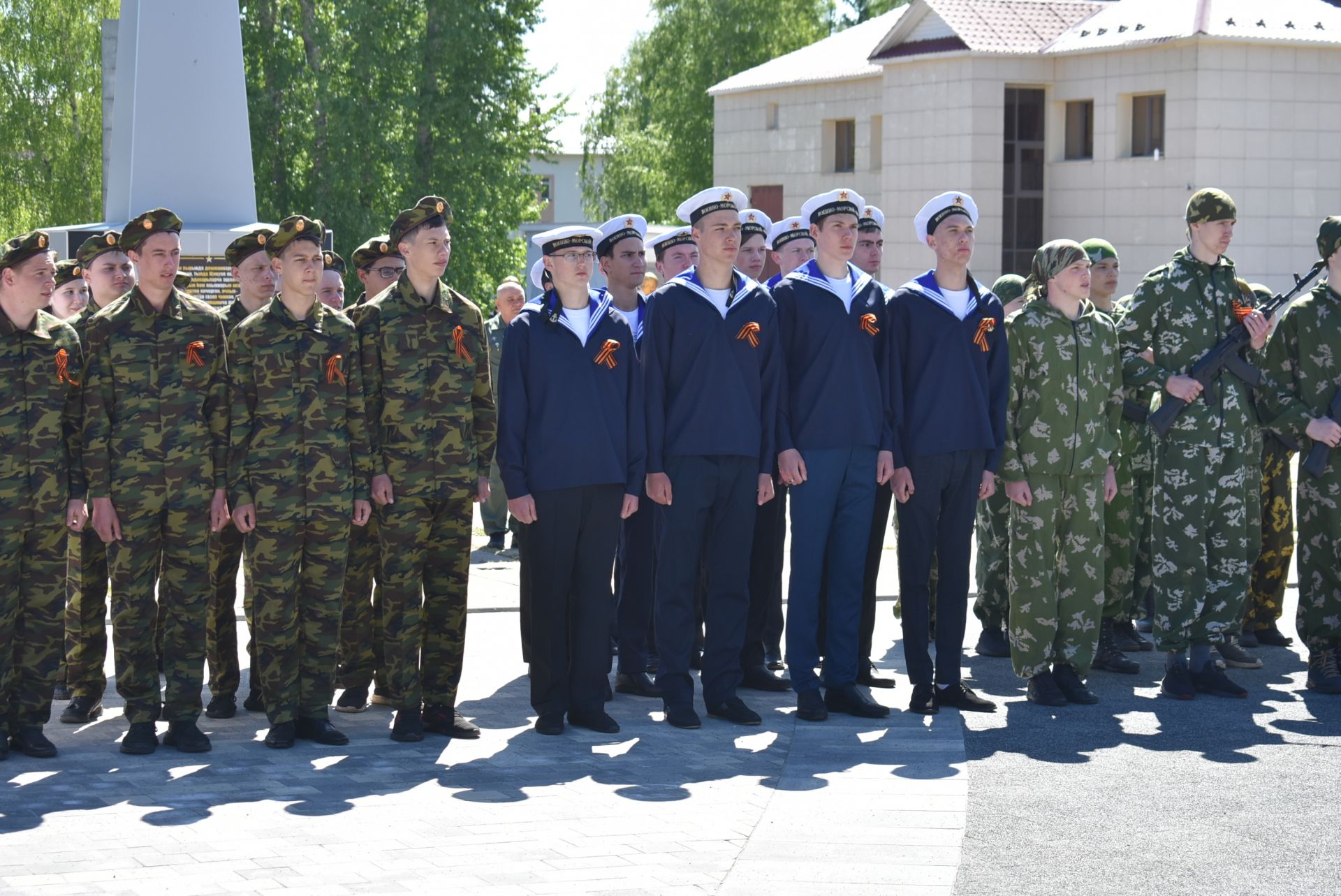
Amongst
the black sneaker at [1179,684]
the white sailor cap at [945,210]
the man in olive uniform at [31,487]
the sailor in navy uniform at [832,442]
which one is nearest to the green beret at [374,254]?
the man in olive uniform at [31,487]

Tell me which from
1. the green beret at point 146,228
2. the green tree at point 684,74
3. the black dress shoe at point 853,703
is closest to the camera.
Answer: the green beret at point 146,228

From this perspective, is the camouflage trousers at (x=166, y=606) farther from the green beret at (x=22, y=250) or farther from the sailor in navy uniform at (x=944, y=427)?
the sailor in navy uniform at (x=944, y=427)

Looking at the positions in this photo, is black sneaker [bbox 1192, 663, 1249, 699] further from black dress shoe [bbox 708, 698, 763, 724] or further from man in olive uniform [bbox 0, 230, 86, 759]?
man in olive uniform [bbox 0, 230, 86, 759]

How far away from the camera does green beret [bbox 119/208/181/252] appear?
7414 millimetres

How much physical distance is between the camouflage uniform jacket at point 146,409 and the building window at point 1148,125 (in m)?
34.1

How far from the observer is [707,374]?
8.01 m

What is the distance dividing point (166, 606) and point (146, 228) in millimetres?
1634

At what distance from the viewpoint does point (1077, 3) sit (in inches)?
1667

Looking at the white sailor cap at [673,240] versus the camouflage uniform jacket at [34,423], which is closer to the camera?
the camouflage uniform jacket at [34,423]

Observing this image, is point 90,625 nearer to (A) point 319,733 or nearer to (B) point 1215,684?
(A) point 319,733

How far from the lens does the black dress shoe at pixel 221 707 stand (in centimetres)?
803

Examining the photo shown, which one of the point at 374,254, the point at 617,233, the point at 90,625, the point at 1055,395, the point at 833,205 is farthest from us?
the point at 374,254

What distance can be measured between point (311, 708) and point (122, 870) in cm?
194

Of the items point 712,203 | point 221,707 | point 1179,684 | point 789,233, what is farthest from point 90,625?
point 1179,684
